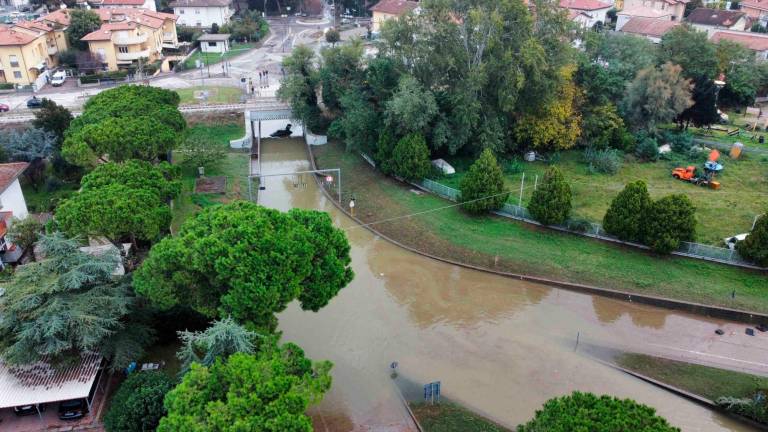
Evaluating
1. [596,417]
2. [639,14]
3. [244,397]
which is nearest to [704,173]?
[596,417]

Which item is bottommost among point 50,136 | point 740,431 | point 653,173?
point 740,431

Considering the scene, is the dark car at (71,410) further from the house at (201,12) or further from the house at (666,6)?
the house at (666,6)

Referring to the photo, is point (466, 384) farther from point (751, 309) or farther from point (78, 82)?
point (78, 82)

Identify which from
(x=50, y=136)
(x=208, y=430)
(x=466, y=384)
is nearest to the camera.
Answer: (x=208, y=430)

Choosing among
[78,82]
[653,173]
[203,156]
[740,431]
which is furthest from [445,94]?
[78,82]

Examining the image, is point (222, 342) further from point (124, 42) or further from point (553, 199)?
point (124, 42)

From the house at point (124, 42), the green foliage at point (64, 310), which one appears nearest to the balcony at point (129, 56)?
the house at point (124, 42)
